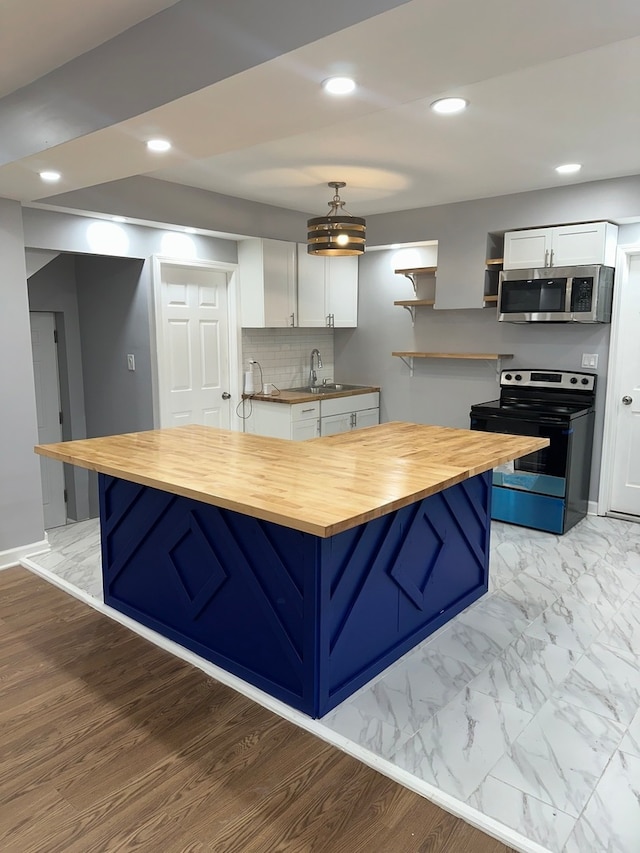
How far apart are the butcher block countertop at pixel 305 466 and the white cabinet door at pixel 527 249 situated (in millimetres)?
1786

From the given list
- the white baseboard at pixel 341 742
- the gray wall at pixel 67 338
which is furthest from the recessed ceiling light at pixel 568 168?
the gray wall at pixel 67 338

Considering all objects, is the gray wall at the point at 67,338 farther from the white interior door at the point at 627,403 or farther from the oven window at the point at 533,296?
the white interior door at the point at 627,403

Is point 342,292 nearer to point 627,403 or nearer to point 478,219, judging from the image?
point 478,219

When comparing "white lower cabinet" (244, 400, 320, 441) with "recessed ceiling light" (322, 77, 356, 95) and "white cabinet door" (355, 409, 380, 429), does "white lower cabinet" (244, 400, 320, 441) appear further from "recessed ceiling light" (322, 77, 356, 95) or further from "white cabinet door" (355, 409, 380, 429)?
"recessed ceiling light" (322, 77, 356, 95)

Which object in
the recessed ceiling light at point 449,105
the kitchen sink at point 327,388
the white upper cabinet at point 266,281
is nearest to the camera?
the recessed ceiling light at point 449,105

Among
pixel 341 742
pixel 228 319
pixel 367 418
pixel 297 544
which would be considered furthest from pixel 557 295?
pixel 341 742

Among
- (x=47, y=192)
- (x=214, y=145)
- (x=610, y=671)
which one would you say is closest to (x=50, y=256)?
(x=47, y=192)

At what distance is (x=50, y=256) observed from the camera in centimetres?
413

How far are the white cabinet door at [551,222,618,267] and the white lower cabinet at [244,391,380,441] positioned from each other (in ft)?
7.09

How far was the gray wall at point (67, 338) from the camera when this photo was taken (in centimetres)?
510

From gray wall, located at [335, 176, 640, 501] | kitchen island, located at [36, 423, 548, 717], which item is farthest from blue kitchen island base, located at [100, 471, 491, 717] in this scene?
gray wall, located at [335, 176, 640, 501]

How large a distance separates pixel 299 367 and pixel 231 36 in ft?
13.8

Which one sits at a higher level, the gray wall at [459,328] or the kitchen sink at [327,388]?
the gray wall at [459,328]

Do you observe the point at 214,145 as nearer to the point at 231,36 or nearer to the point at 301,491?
the point at 231,36
